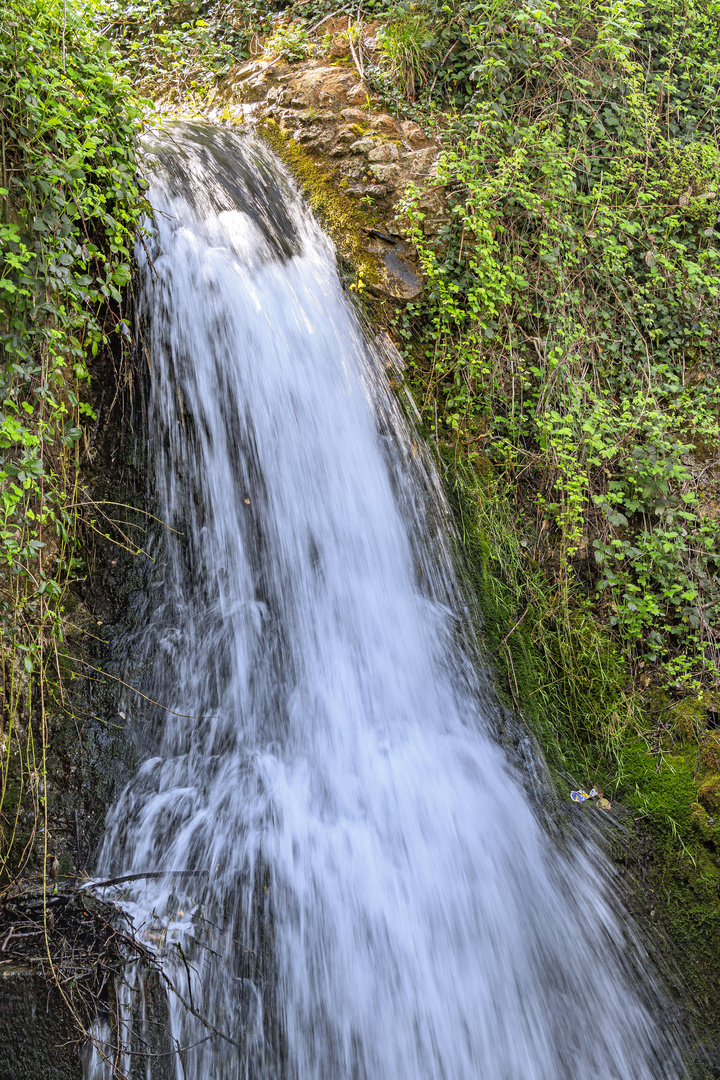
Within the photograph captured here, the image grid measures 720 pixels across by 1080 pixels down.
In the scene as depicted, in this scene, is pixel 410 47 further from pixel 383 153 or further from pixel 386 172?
pixel 386 172

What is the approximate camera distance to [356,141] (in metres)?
4.80

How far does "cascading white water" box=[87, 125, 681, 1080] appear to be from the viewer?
2.41 meters

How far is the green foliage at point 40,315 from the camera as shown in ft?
8.17

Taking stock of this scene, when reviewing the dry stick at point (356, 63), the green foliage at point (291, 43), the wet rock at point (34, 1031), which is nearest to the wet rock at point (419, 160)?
the dry stick at point (356, 63)

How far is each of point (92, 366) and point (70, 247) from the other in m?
0.67

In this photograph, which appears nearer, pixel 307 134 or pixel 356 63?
pixel 307 134

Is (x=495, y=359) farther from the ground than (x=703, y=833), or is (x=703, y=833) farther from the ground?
(x=495, y=359)

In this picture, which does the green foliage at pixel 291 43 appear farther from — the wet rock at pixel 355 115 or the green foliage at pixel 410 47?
the wet rock at pixel 355 115

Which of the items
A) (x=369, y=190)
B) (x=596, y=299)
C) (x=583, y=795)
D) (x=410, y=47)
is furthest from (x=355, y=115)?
(x=583, y=795)

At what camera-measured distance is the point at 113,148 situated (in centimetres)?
302

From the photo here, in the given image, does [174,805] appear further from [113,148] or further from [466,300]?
[466,300]

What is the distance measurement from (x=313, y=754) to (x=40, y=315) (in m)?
2.10

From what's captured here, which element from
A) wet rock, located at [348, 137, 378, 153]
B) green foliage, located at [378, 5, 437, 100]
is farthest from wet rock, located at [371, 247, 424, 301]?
green foliage, located at [378, 5, 437, 100]

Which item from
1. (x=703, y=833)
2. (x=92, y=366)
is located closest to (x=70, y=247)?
(x=92, y=366)
